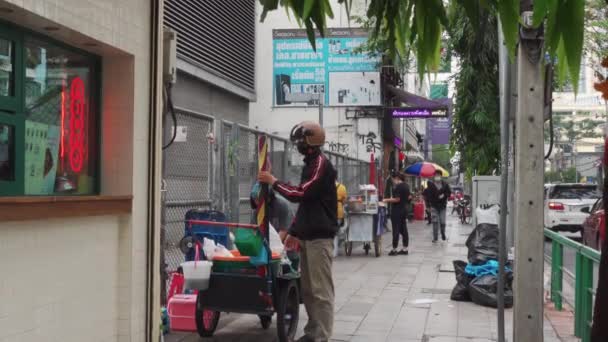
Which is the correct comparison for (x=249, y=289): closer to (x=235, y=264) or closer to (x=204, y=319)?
(x=235, y=264)

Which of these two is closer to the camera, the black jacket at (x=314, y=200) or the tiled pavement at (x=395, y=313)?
the black jacket at (x=314, y=200)

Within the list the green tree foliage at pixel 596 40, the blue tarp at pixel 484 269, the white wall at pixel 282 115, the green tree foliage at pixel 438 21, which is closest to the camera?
the green tree foliage at pixel 438 21

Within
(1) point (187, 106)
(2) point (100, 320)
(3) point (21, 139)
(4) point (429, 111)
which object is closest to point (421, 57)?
(3) point (21, 139)

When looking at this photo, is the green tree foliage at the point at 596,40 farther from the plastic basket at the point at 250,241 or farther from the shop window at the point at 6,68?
the shop window at the point at 6,68

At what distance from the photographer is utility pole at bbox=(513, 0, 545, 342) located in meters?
5.28

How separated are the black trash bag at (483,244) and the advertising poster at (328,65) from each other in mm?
12322

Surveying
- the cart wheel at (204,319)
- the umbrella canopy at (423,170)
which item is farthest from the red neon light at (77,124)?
the umbrella canopy at (423,170)

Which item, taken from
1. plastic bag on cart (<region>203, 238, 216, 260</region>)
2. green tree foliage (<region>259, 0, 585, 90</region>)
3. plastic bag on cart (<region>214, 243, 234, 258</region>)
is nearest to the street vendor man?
plastic bag on cart (<region>214, 243, 234, 258</region>)

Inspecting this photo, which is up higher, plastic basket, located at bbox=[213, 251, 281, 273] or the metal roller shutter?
the metal roller shutter

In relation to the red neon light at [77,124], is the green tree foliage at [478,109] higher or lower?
higher

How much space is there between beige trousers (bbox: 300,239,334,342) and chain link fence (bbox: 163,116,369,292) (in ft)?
5.45

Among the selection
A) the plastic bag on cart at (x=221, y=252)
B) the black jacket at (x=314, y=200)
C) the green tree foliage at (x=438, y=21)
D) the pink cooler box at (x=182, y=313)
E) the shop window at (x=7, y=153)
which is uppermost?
the green tree foliage at (x=438, y=21)

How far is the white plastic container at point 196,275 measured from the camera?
21.1ft

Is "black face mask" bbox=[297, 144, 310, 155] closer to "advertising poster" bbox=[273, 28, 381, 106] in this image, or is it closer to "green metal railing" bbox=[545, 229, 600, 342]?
"green metal railing" bbox=[545, 229, 600, 342]
